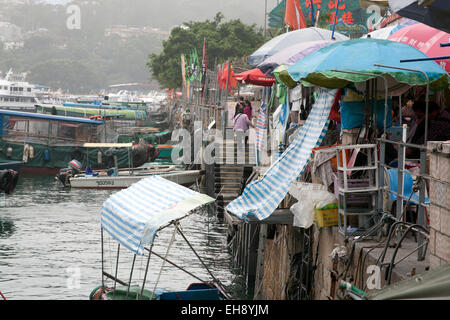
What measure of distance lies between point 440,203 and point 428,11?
1.73 meters

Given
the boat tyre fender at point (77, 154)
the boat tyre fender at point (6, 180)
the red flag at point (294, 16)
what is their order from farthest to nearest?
the boat tyre fender at point (77, 154)
the boat tyre fender at point (6, 180)
the red flag at point (294, 16)

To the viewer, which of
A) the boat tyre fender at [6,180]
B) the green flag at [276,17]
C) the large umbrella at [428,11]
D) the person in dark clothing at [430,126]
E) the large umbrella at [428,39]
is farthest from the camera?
the boat tyre fender at [6,180]

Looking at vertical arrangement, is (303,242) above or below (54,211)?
above

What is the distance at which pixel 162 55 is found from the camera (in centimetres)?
6378

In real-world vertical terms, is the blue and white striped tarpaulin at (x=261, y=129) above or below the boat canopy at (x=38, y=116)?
above

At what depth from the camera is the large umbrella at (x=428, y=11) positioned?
5672mm

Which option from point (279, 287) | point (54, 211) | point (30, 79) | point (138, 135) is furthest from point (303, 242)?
point (30, 79)

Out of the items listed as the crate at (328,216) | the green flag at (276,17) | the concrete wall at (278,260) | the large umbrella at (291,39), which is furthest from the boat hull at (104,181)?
the crate at (328,216)

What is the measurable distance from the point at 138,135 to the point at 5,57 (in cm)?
12129

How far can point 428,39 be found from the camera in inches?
388

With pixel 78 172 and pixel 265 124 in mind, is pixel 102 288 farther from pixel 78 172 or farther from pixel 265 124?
pixel 78 172

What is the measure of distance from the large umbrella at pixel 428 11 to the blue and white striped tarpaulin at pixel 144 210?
380cm

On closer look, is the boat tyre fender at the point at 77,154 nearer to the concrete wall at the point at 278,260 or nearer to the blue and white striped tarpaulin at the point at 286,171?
the concrete wall at the point at 278,260

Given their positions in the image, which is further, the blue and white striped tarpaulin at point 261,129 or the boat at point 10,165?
the boat at point 10,165
